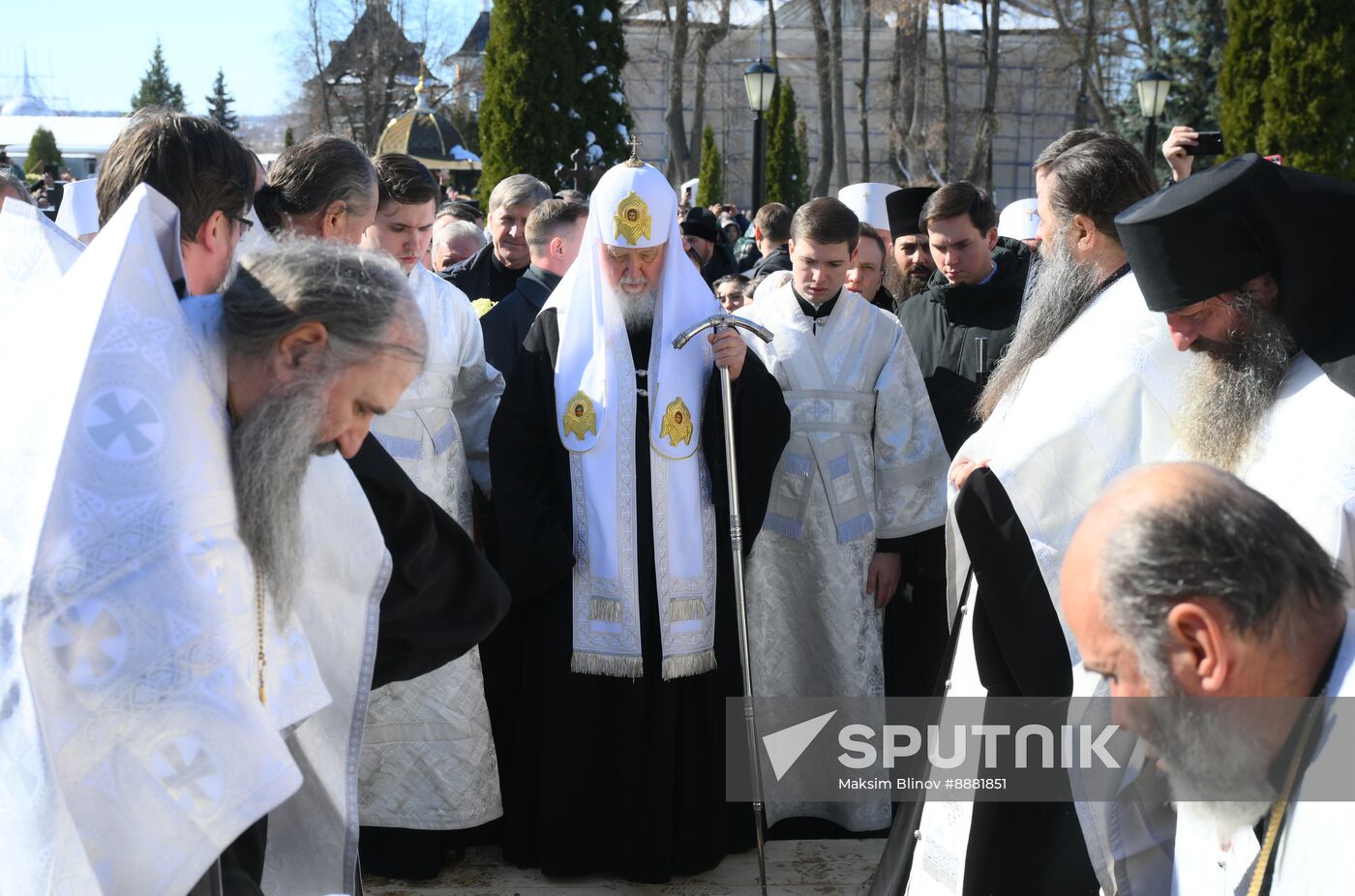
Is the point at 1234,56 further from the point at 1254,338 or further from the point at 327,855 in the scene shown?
the point at 327,855

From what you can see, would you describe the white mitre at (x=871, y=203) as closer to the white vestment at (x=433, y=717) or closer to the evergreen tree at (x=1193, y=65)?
the white vestment at (x=433, y=717)

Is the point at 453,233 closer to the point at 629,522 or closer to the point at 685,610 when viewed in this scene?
the point at 629,522

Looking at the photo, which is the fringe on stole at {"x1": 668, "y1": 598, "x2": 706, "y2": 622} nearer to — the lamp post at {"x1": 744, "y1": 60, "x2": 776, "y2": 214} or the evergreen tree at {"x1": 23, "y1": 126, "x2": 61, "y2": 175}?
the lamp post at {"x1": 744, "y1": 60, "x2": 776, "y2": 214}

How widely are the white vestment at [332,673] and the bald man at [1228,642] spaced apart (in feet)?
4.36

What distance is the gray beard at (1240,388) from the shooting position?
2.76 m

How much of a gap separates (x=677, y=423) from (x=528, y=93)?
12.5 metres

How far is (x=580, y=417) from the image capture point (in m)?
4.45

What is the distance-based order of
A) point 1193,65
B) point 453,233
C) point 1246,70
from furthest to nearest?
point 1193,65 < point 1246,70 < point 453,233

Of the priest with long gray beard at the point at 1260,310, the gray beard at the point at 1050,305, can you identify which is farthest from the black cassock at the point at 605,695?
the priest with long gray beard at the point at 1260,310

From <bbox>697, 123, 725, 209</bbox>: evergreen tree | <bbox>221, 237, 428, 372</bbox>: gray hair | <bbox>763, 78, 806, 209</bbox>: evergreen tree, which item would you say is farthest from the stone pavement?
<bbox>763, 78, 806, 209</bbox>: evergreen tree

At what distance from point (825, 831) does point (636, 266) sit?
2159 mm

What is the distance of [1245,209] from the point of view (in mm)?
2740

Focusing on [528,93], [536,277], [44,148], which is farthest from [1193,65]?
[44,148]

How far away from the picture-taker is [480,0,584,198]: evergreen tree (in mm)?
16109
